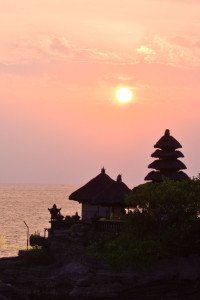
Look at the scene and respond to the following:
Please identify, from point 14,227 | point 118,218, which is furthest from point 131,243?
point 14,227

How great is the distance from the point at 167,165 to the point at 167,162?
1.42ft

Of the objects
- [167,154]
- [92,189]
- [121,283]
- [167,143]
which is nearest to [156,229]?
[121,283]

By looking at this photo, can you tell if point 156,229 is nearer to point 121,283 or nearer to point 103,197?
point 121,283

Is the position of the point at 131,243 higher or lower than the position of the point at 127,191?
lower

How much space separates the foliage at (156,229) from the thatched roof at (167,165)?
6.59 meters

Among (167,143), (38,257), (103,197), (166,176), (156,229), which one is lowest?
(38,257)

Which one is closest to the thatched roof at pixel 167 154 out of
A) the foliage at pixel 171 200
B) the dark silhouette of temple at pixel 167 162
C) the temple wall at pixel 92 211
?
the dark silhouette of temple at pixel 167 162

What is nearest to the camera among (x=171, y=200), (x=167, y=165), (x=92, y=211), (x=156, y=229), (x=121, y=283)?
(x=121, y=283)

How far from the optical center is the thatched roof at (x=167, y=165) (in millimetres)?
62562

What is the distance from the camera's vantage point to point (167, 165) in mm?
62625

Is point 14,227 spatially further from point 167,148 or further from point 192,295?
point 192,295

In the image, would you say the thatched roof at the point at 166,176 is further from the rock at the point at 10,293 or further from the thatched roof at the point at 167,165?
the rock at the point at 10,293

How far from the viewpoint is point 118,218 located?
5972 cm

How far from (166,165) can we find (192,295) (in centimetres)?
1449
